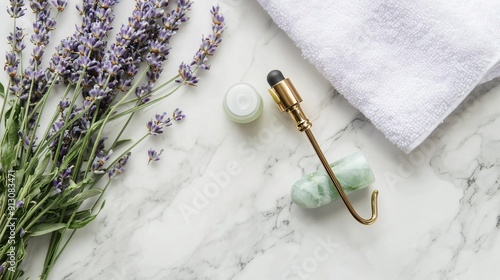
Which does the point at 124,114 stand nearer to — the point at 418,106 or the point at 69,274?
the point at 69,274

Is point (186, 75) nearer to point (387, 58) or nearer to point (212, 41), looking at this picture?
point (212, 41)

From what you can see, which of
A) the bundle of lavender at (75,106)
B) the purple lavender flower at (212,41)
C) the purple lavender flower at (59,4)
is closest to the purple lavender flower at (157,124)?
the bundle of lavender at (75,106)

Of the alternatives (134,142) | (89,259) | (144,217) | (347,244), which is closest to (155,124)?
(134,142)

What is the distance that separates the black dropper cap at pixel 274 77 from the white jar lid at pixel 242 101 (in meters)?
0.05

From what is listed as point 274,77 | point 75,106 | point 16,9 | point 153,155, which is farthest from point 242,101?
point 16,9

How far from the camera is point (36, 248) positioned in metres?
1.02

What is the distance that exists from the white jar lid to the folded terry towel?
0.39 feet

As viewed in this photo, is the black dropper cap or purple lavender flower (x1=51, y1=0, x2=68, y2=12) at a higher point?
purple lavender flower (x1=51, y1=0, x2=68, y2=12)

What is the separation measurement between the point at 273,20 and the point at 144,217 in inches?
17.3

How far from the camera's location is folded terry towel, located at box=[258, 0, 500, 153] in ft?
3.03

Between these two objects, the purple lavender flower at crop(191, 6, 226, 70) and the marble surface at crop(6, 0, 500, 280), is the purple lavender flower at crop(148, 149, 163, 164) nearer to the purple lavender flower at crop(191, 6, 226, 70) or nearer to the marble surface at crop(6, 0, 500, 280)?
the marble surface at crop(6, 0, 500, 280)

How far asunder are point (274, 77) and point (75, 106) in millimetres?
369

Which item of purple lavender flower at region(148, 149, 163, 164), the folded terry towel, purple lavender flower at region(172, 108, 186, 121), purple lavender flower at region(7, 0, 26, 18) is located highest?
purple lavender flower at region(7, 0, 26, 18)

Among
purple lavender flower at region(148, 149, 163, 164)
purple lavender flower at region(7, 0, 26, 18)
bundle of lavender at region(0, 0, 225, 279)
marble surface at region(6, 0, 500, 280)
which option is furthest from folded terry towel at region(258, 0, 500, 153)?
purple lavender flower at region(7, 0, 26, 18)
